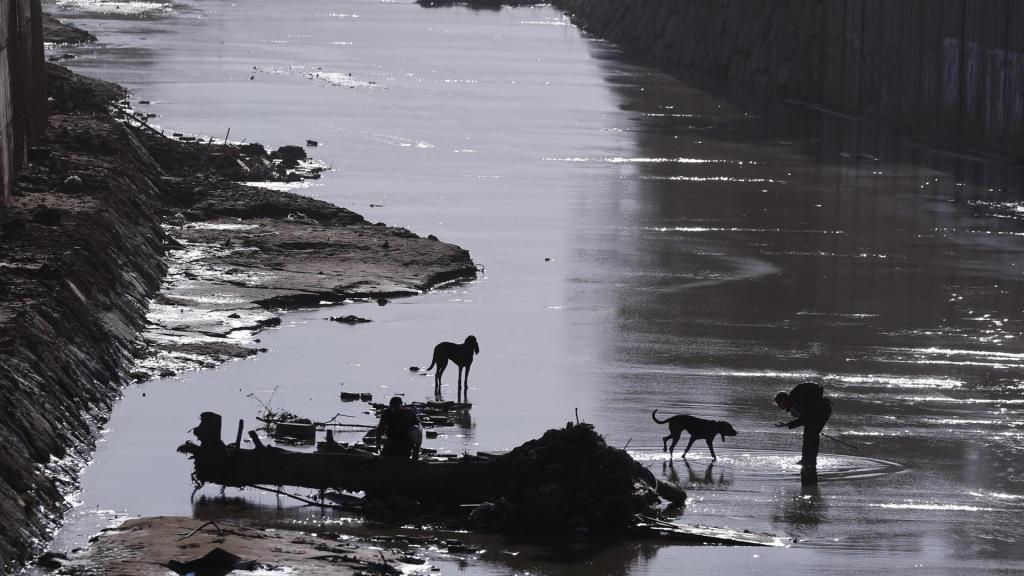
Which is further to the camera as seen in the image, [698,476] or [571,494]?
[698,476]

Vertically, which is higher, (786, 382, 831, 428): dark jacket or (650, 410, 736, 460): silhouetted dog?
(786, 382, 831, 428): dark jacket

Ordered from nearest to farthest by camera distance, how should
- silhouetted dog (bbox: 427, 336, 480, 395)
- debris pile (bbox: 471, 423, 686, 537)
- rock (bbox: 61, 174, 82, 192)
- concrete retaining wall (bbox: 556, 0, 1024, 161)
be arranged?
debris pile (bbox: 471, 423, 686, 537) < silhouetted dog (bbox: 427, 336, 480, 395) < rock (bbox: 61, 174, 82, 192) < concrete retaining wall (bbox: 556, 0, 1024, 161)

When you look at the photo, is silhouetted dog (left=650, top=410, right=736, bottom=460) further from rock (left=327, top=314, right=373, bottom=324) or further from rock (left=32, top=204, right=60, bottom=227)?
rock (left=32, top=204, right=60, bottom=227)

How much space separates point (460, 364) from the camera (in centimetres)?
2053

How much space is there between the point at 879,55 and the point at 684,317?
32807 millimetres

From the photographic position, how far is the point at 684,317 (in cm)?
2588

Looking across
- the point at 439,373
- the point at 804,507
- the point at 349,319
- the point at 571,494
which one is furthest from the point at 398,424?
the point at 349,319

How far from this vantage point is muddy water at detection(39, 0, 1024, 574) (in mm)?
16531

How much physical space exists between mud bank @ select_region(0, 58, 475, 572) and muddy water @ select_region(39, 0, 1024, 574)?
0.59m

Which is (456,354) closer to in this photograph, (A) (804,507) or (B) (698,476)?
(B) (698,476)

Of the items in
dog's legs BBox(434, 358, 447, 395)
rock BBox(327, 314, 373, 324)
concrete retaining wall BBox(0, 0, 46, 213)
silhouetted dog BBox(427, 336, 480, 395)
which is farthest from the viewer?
concrete retaining wall BBox(0, 0, 46, 213)

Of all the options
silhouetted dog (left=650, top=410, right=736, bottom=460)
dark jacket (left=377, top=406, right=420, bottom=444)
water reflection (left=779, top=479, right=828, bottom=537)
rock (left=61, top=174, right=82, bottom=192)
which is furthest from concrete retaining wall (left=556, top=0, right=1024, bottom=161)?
→ dark jacket (left=377, top=406, right=420, bottom=444)

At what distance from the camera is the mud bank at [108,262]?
54.2 ft

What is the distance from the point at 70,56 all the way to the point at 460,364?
49599mm
